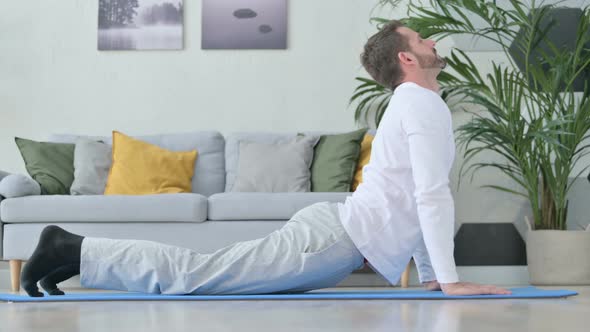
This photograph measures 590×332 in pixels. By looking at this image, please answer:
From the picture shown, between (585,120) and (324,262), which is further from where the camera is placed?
(585,120)

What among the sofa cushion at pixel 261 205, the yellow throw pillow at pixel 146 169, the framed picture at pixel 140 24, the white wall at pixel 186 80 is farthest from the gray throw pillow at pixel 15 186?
the framed picture at pixel 140 24

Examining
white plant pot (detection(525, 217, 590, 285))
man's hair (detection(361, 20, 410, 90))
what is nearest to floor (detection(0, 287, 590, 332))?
man's hair (detection(361, 20, 410, 90))

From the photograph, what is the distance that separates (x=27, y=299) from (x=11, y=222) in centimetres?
173

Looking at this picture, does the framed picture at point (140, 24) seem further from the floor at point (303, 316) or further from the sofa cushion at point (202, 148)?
the floor at point (303, 316)

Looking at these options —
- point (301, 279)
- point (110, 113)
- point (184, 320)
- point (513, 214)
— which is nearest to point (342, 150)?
point (513, 214)

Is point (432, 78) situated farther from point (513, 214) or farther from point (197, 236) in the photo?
point (513, 214)

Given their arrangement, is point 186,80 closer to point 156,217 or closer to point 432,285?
point 156,217

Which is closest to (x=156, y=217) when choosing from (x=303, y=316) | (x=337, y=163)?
(x=337, y=163)

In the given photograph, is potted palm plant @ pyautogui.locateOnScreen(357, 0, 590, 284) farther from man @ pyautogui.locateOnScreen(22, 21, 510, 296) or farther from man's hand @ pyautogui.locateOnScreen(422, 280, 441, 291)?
man @ pyautogui.locateOnScreen(22, 21, 510, 296)

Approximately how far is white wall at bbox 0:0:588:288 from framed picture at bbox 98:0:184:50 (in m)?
0.05

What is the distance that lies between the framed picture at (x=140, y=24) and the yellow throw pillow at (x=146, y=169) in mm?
810

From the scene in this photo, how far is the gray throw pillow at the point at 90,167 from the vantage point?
4395mm

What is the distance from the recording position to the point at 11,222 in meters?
3.99

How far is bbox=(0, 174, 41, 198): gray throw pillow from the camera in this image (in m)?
3.98
